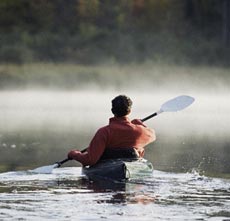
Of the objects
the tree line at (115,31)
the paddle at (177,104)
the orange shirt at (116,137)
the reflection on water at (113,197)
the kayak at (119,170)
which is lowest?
the reflection on water at (113,197)

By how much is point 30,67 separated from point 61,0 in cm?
1473

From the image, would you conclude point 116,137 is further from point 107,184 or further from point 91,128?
point 91,128

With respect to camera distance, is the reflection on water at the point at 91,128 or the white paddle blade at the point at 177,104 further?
the reflection on water at the point at 91,128

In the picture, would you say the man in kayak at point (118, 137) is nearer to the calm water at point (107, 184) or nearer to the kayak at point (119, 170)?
the kayak at point (119, 170)

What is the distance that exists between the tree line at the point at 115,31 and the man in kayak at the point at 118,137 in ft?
91.8

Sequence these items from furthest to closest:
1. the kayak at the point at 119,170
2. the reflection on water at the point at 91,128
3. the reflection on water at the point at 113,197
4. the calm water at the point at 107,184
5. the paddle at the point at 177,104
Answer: the reflection on water at the point at 91,128 < the paddle at the point at 177,104 < the kayak at the point at 119,170 < the calm water at the point at 107,184 < the reflection on water at the point at 113,197

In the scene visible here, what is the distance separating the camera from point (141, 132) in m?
14.3

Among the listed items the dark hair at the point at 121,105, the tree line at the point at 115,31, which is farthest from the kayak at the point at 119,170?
the tree line at the point at 115,31

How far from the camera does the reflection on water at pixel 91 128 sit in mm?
17656

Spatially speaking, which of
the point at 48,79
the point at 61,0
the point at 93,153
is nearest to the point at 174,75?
the point at 48,79

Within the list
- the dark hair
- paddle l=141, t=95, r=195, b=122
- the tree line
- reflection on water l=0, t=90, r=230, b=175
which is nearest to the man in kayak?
the dark hair

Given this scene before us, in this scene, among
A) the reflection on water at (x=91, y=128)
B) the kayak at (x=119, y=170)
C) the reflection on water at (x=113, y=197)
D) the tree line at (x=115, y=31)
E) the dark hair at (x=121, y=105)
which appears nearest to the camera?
the reflection on water at (x=113, y=197)

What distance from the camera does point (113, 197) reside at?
493 inches

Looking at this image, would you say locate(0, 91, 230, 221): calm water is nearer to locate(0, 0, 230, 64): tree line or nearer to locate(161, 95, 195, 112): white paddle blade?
locate(161, 95, 195, 112): white paddle blade
